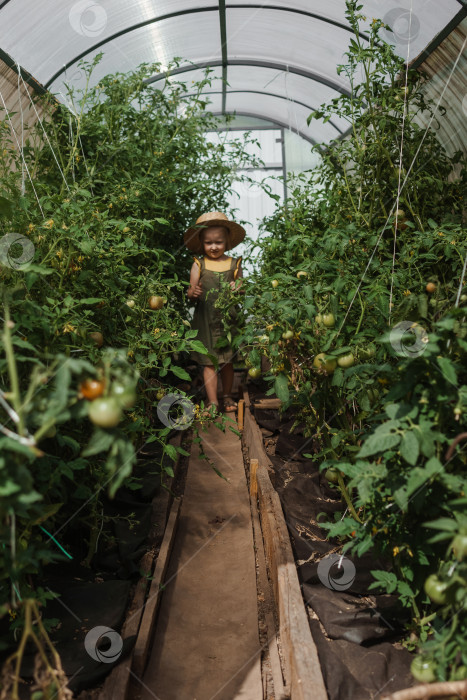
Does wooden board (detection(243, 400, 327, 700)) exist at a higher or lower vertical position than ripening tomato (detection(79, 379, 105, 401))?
lower

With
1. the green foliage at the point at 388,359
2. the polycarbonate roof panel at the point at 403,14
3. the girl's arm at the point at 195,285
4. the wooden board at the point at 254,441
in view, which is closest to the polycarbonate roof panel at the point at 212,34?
the polycarbonate roof panel at the point at 403,14

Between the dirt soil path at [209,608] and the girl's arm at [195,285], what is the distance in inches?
49.0

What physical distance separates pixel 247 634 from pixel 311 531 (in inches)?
17.9

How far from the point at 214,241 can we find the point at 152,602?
243 cm

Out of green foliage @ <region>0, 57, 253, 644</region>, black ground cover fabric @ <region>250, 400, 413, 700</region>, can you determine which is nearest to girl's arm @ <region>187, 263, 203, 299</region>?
green foliage @ <region>0, 57, 253, 644</region>

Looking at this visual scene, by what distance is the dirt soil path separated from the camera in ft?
5.21

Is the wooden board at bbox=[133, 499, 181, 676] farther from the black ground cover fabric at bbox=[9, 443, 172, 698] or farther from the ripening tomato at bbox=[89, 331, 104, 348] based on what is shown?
the ripening tomato at bbox=[89, 331, 104, 348]

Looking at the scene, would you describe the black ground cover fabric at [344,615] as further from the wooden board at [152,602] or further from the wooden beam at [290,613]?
the wooden board at [152,602]

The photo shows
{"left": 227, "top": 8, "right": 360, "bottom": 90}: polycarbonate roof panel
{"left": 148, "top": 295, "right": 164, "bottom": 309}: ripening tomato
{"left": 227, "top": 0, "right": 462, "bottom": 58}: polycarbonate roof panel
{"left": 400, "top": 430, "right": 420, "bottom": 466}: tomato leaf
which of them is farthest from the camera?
{"left": 227, "top": 8, "right": 360, "bottom": 90}: polycarbonate roof panel

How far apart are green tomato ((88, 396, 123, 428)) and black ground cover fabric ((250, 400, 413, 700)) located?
970 millimetres

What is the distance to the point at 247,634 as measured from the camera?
179 centimetres

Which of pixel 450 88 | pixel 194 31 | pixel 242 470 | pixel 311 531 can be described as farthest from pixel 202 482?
pixel 194 31

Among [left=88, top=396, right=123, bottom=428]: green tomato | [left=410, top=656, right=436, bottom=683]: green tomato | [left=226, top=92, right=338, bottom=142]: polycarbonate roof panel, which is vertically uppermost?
[left=226, top=92, right=338, bottom=142]: polycarbonate roof panel

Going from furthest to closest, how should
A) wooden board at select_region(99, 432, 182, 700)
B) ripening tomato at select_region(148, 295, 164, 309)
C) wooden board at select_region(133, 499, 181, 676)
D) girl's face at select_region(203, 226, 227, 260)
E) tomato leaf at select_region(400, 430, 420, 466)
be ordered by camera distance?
girl's face at select_region(203, 226, 227, 260), ripening tomato at select_region(148, 295, 164, 309), wooden board at select_region(133, 499, 181, 676), wooden board at select_region(99, 432, 182, 700), tomato leaf at select_region(400, 430, 420, 466)
